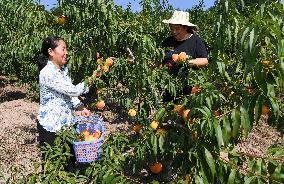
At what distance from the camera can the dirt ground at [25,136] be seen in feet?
15.5

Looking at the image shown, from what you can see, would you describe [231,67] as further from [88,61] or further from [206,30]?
[206,30]

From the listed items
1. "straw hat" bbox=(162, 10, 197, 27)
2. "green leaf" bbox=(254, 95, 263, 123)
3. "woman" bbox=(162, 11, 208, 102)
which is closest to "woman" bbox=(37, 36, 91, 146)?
"woman" bbox=(162, 11, 208, 102)

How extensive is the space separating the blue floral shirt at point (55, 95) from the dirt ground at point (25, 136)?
64 centimetres

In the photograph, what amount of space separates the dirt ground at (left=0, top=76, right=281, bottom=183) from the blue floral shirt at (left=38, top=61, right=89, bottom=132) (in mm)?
636

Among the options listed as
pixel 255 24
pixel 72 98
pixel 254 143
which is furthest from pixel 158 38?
pixel 255 24

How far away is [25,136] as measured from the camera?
574cm

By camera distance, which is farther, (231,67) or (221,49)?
(231,67)

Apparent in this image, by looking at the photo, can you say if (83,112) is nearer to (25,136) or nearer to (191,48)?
(191,48)

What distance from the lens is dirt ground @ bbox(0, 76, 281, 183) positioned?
473 centimetres

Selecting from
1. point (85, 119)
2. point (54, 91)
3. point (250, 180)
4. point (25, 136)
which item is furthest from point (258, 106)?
point (25, 136)

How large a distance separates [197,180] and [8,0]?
4.93 m

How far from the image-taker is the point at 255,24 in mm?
1582

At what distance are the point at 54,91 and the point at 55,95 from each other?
0.12 ft

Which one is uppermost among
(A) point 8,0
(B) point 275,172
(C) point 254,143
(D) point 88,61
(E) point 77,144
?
(A) point 8,0
